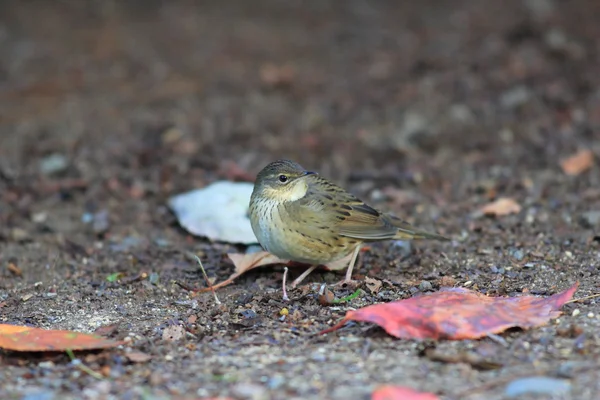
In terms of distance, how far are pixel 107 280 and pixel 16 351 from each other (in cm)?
170

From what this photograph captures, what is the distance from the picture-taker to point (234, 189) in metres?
8.34

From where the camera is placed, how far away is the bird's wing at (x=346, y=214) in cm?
693

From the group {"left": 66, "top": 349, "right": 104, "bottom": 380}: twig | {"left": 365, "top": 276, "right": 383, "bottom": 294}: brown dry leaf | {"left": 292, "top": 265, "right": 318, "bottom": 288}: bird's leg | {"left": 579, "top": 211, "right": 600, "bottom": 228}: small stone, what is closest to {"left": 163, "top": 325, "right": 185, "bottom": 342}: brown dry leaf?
{"left": 66, "top": 349, "right": 104, "bottom": 380}: twig

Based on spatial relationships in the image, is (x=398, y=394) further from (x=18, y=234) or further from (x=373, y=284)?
(x=18, y=234)

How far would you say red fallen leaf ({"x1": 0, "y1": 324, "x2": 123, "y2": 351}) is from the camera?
517 centimetres

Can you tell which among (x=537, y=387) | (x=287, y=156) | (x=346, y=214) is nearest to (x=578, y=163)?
(x=287, y=156)

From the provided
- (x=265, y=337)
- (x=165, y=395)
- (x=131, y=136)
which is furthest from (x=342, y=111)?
(x=165, y=395)

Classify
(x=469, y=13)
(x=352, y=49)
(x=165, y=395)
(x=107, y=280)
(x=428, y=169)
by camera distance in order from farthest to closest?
(x=469, y=13) < (x=352, y=49) < (x=428, y=169) < (x=107, y=280) < (x=165, y=395)

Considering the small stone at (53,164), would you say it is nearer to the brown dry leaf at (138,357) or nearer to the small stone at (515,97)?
the brown dry leaf at (138,357)

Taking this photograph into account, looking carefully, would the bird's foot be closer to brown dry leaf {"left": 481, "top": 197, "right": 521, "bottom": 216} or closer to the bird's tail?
the bird's tail

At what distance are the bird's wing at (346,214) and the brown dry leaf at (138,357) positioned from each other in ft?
6.98

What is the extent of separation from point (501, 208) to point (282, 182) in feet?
7.75

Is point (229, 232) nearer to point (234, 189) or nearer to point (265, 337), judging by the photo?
point (234, 189)

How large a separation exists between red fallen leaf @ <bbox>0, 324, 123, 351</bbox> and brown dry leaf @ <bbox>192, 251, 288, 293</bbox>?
148 cm
